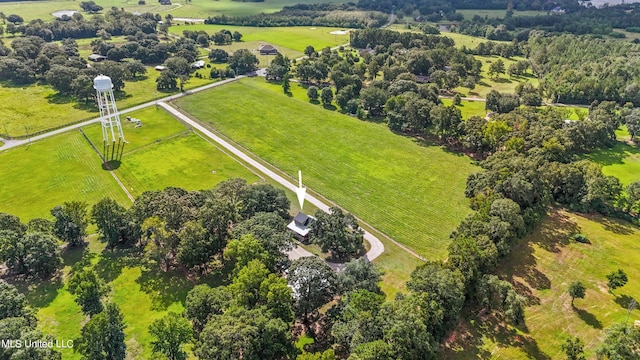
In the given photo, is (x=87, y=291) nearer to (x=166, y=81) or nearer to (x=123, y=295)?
(x=123, y=295)

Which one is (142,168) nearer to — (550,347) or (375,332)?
(375,332)

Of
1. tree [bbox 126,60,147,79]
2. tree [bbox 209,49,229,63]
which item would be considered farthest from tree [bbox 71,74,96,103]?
tree [bbox 209,49,229,63]

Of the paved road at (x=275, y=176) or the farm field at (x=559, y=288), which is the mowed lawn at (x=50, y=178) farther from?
the farm field at (x=559, y=288)

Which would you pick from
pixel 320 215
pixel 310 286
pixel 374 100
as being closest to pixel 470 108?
pixel 374 100

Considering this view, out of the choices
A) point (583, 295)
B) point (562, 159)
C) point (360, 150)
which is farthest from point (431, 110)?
point (583, 295)

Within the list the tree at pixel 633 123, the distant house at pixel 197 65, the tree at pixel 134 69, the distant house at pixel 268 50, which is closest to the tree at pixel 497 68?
the tree at pixel 633 123

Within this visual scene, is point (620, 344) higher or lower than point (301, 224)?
higher

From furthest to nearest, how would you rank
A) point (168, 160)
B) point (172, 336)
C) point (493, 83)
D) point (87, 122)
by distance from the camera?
point (493, 83) → point (87, 122) → point (168, 160) → point (172, 336)
